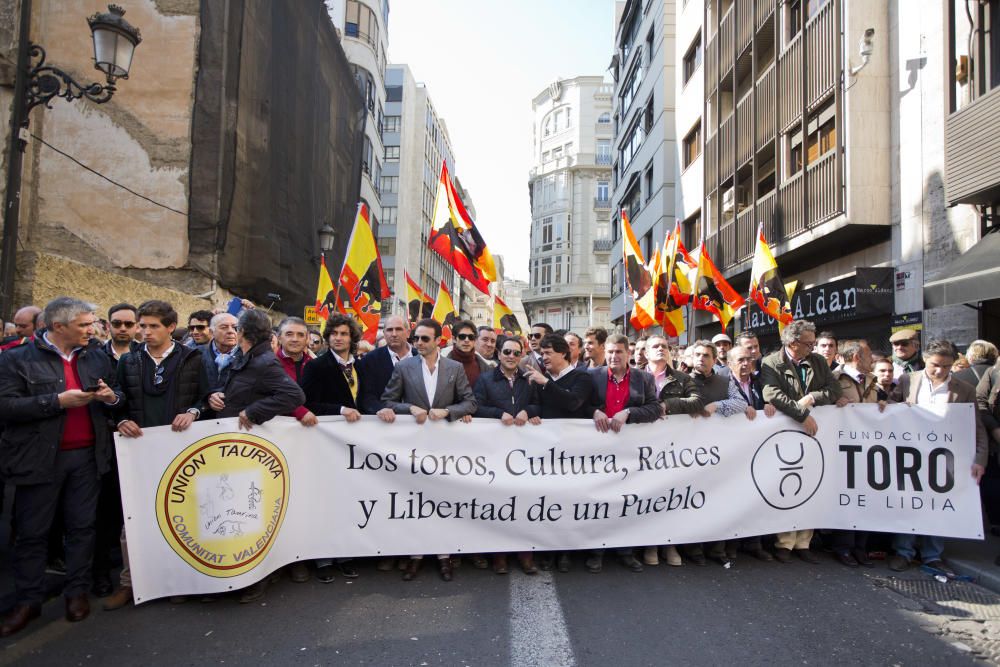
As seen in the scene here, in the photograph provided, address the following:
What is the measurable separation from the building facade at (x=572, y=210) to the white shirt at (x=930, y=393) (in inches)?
2286

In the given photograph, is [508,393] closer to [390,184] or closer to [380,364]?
[380,364]

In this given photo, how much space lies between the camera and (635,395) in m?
5.24

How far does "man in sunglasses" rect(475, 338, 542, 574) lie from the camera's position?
16.7 ft

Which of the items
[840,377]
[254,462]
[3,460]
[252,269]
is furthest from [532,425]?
[252,269]

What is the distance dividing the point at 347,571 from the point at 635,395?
2.57m

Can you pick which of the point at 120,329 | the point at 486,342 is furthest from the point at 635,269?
the point at 120,329

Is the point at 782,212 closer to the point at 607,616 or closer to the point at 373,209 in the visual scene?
the point at 607,616

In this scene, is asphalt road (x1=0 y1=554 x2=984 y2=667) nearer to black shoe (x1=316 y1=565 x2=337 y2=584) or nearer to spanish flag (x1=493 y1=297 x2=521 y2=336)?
black shoe (x1=316 y1=565 x2=337 y2=584)

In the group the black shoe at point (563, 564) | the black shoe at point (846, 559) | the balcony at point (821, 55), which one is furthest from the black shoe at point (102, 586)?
the balcony at point (821, 55)

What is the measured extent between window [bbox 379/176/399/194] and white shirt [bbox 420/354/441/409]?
5170 centimetres

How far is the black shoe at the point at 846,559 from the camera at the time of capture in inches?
202

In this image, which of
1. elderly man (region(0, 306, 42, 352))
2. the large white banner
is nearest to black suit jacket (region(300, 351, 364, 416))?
the large white banner

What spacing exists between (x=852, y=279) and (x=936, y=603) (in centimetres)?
987

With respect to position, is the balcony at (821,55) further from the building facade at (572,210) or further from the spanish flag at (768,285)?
the building facade at (572,210)
